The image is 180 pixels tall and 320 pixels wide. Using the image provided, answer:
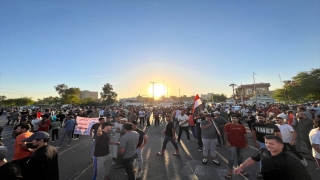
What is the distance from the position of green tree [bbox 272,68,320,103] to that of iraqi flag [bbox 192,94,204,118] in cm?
3861

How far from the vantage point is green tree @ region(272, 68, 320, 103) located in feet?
118

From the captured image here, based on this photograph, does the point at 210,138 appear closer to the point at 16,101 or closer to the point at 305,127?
the point at 305,127

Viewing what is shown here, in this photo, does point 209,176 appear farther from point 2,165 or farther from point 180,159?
point 2,165

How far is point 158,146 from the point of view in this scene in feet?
30.8

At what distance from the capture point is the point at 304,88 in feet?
122

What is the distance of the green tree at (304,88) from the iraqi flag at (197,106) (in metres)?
38.6

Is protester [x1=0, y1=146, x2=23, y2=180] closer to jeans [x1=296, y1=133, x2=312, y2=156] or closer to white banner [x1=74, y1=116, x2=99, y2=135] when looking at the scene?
white banner [x1=74, y1=116, x2=99, y2=135]

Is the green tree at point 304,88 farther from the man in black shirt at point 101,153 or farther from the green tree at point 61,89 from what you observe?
the green tree at point 61,89

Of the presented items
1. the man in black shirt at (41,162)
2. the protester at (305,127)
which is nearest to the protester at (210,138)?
the protester at (305,127)

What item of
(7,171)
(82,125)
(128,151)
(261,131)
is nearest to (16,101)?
(82,125)

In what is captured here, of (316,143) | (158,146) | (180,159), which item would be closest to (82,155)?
(158,146)

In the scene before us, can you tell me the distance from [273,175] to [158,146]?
296 inches

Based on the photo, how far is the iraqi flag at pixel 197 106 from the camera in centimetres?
997

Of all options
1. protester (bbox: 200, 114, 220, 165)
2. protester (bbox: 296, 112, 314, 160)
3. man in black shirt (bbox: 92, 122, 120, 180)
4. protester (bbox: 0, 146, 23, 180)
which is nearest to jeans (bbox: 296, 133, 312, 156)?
protester (bbox: 296, 112, 314, 160)
